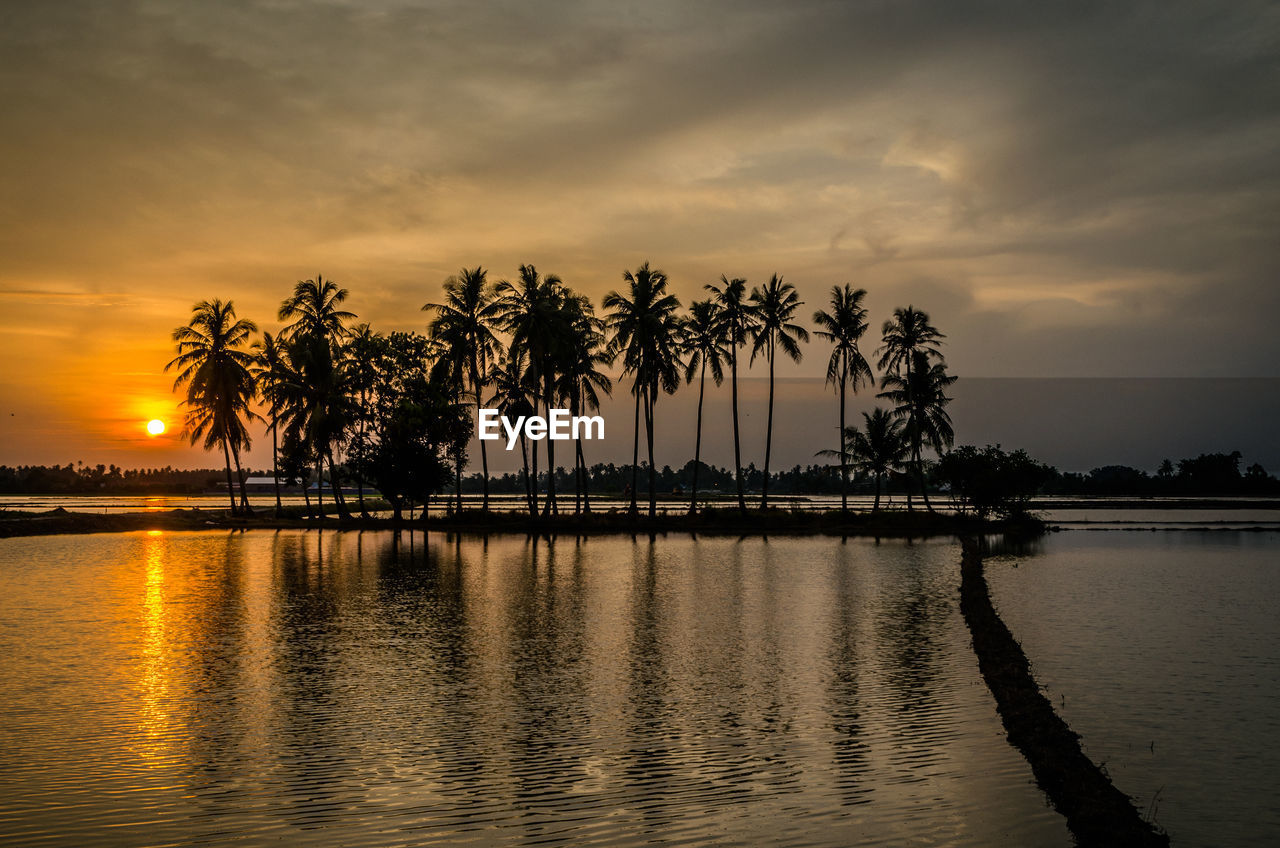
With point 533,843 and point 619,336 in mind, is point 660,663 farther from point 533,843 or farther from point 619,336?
point 619,336

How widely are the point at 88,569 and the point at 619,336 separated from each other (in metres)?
42.1

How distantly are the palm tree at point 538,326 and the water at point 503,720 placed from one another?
41.1 meters

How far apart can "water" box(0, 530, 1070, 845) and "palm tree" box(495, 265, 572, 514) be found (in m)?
41.1

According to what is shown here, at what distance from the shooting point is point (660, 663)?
64.4 feet

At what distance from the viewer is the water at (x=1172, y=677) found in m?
11.5

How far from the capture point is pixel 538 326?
71.6m

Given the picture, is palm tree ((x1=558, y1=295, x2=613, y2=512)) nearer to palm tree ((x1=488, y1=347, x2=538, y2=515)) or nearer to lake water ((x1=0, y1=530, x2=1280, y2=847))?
palm tree ((x1=488, y1=347, x2=538, y2=515))

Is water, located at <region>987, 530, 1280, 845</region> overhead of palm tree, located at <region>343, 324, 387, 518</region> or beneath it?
beneath

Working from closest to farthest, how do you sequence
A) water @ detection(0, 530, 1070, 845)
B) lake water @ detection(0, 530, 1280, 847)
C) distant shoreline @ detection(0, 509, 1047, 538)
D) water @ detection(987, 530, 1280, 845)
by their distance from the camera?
water @ detection(0, 530, 1070, 845) < lake water @ detection(0, 530, 1280, 847) < water @ detection(987, 530, 1280, 845) < distant shoreline @ detection(0, 509, 1047, 538)

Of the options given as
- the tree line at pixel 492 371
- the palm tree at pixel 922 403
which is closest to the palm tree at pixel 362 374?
the tree line at pixel 492 371

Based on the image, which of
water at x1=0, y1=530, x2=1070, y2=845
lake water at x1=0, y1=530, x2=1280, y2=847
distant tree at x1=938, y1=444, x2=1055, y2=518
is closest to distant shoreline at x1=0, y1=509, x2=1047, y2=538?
distant tree at x1=938, y1=444, x2=1055, y2=518

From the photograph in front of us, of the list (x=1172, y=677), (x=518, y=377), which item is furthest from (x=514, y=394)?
(x=1172, y=677)

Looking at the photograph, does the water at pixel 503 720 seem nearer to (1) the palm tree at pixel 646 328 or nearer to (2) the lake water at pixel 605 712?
(2) the lake water at pixel 605 712

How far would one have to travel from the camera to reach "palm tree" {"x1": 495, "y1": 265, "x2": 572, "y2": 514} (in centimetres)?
7162
